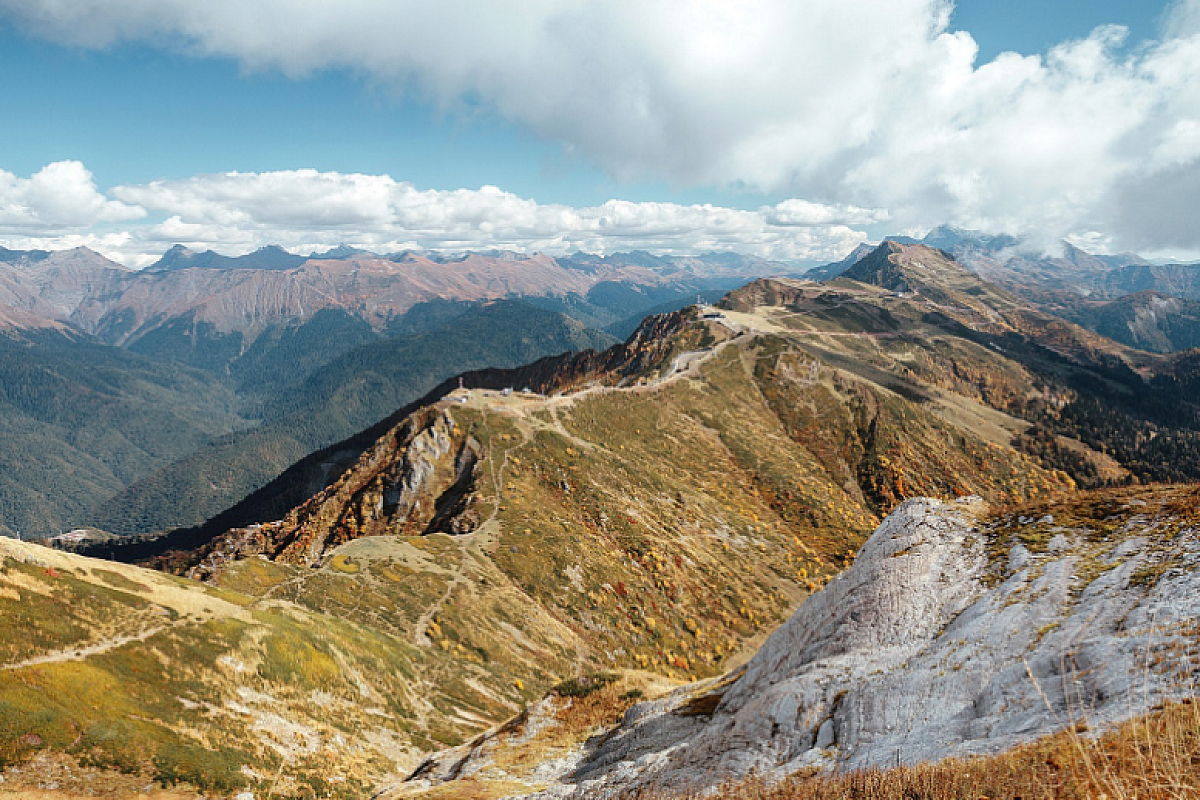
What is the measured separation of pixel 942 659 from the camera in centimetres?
1577

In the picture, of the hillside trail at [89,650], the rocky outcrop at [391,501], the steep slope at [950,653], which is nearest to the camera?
the steep slope at [950,653]

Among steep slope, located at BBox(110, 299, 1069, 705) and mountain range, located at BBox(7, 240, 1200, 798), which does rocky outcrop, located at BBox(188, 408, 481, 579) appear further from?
mountain range, located at BBox(7, 240, 1200, 798)

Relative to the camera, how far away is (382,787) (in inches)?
1378

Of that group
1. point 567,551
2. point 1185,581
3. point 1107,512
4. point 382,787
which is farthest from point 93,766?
point 567,551

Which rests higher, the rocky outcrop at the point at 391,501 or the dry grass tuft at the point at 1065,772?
the dry grass tuft at the point at 1065,772

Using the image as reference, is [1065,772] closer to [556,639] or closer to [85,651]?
[85,651]

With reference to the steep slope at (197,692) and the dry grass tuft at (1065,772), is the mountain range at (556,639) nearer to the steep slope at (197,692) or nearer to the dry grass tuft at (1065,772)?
the steep slope at (197,692)

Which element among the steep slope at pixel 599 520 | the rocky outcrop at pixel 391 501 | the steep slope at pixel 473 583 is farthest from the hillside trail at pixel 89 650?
the rocky outcrop at pixel 391 501

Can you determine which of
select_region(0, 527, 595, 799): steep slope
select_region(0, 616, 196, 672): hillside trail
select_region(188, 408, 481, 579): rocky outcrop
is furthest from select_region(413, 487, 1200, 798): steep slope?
select_region(188, 408, 481, 579): rocky outcrop

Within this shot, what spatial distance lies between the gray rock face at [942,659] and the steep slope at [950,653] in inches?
2.5

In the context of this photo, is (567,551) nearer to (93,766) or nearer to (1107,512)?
(93,766)

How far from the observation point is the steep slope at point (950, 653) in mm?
11430

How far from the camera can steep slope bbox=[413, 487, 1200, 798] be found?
11.4 meters

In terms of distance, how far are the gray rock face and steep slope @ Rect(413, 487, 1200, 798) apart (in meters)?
0.06
